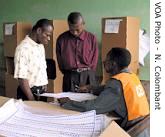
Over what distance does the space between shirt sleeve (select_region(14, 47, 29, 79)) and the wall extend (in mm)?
1596

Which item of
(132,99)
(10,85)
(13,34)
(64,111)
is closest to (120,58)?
(132,99)

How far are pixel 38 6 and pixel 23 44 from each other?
A: 2.26m

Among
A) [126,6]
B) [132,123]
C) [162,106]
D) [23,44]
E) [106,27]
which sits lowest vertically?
[132,123]

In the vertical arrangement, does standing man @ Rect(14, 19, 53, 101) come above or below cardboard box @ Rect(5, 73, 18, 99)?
above

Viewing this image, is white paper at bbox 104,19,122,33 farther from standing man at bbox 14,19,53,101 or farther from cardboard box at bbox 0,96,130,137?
cardboard box at bbox 0,96,130,137

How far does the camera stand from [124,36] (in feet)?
9.49

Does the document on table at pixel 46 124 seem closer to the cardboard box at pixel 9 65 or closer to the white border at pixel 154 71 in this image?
the white border at pixel 154 71

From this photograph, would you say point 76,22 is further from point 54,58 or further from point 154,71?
point 154,71

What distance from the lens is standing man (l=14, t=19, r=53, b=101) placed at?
1.93 m

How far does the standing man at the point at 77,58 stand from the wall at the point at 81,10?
0.60m

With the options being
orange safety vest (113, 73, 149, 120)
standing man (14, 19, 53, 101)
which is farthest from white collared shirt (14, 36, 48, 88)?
orange safety vest (113, 73, 149, 120)

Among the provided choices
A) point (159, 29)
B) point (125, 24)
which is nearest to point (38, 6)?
point (125, 24)

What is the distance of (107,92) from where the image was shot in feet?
4.47

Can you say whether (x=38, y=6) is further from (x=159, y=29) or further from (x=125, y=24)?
(x=159, y=29)
